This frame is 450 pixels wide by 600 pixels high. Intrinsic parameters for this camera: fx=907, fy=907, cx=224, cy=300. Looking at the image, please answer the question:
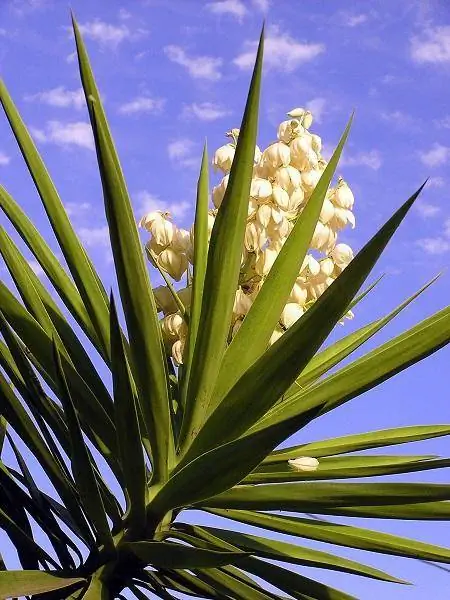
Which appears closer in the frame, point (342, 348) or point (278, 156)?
point (278, 156)

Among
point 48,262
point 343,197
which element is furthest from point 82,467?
point 343,197

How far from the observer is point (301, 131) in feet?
6.79

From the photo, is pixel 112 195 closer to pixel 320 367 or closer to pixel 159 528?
pixel 159 528

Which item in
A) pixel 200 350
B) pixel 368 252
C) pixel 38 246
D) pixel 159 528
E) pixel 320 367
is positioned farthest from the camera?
pixel 320 367

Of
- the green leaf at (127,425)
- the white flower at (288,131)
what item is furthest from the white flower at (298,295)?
the green leaf at (127,425)

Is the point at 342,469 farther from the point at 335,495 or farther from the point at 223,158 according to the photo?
the point at 223,158

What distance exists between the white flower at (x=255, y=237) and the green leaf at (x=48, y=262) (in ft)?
1.24

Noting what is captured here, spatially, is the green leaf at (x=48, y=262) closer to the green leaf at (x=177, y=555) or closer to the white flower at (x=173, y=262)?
the white flower at (x=173, y=262)

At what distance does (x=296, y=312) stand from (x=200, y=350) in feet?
1.05

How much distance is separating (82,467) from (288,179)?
2.95 feet

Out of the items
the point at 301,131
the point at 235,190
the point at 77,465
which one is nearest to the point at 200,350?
the point at 235,190

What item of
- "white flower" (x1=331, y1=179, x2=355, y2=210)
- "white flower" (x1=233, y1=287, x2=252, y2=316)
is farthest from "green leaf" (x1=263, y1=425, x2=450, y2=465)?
"white flower" (x1=331, y1=179, x2=355, y2=210)

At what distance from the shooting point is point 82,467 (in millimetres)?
1328

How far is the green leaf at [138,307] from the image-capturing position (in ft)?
4.39
